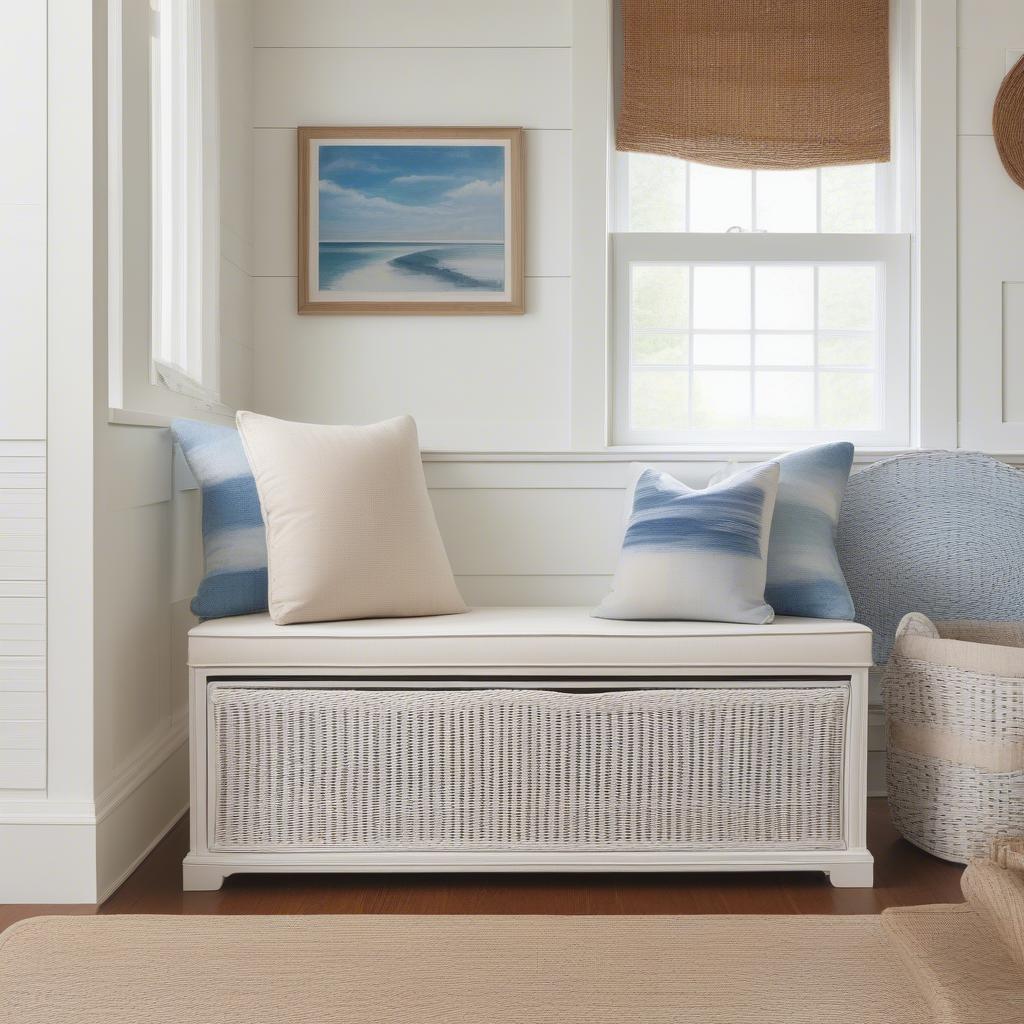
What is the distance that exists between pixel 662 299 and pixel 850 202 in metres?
0.62

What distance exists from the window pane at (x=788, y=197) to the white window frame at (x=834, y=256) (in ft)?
0.23

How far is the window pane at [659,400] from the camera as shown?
3.07 m

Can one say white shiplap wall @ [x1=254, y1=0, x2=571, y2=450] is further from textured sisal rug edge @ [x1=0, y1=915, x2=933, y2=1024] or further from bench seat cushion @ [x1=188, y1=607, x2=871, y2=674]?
textured sisal rug edge @ [x1=0, y1=915, x2=933, y2=1024]

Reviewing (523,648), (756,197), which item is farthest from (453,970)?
(756,197)

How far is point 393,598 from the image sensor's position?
2.28 m

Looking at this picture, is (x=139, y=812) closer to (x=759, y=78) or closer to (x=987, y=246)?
(x=759, y=78)

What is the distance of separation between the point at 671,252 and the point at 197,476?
1.53 meters

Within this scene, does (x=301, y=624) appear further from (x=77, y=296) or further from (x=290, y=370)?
(x=290, y=370)

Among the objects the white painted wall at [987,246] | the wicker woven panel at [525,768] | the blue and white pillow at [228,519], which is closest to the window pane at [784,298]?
the white painted wall at [987,246]

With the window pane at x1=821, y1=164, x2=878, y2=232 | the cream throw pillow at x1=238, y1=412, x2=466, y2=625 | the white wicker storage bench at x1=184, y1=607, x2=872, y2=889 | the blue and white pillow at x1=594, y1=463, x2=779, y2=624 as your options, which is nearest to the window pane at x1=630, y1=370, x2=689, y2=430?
the window pane at x1=821, y1=164, x2=878, y2=232

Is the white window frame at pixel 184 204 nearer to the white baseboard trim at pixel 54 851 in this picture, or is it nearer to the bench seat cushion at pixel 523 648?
the bench seat cushion at pixel 523 648

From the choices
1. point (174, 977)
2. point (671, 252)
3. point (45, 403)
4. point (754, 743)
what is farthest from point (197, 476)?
point (671, 252)

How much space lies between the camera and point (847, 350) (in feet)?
10.1

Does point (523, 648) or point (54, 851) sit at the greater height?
point (523, 648)
